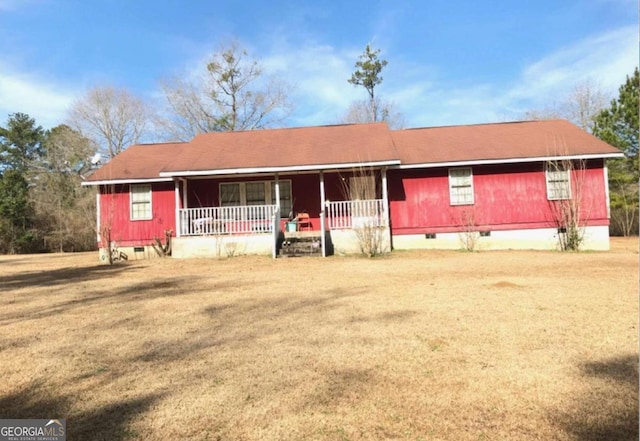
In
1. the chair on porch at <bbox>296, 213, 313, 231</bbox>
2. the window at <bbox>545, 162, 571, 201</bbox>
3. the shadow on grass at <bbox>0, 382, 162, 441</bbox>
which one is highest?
→ the window at <bbox>545, 162, 571, 201</bbox>

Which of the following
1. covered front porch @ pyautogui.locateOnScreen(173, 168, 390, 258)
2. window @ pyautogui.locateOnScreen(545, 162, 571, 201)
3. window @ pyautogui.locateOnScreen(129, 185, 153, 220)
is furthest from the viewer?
window @ pyautogui.locateOnScreen(129, 185, 153, 220)

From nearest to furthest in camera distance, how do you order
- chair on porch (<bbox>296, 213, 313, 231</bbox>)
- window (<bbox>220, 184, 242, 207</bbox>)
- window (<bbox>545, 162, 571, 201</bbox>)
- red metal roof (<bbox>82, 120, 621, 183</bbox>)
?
1. red metal roof (<bbox>82, 120, 621, 183</bbox>)
2. window (<bbox>545, 162, 571, 201</bbox>)
3. chair on porch (<bbox>296, 213, 313, 231</bbox>)
4. window (<bbox>220, 184, 242, 207</bbox>)

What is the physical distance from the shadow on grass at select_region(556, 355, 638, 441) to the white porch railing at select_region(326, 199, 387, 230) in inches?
Answer: 376

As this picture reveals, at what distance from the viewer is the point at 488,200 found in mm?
15125

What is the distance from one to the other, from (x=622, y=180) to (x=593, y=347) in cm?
2295

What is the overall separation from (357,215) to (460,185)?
14.2ft

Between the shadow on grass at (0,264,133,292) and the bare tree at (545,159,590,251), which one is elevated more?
the bare tree at (545,159,590,251)

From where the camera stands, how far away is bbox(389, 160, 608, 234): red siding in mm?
14766

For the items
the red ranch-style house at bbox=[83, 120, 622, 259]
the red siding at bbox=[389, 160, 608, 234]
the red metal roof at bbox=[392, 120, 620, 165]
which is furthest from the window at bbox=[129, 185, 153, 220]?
the red metal roof at bbox=[392, 120, 620, 165]

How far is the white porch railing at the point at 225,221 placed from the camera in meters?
14.3

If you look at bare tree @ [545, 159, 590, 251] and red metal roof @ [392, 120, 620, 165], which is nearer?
bare tree @ [545, 159, 590, 251]

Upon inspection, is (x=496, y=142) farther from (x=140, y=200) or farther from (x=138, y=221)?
(x=138, y=221)

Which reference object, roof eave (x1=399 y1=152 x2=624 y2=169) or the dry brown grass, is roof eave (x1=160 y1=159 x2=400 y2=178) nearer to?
roof eave (x1=399 y1=152 x2=624 y2=169)

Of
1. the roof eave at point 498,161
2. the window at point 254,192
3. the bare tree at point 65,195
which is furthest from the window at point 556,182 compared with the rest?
the bare tree at point 65,195
